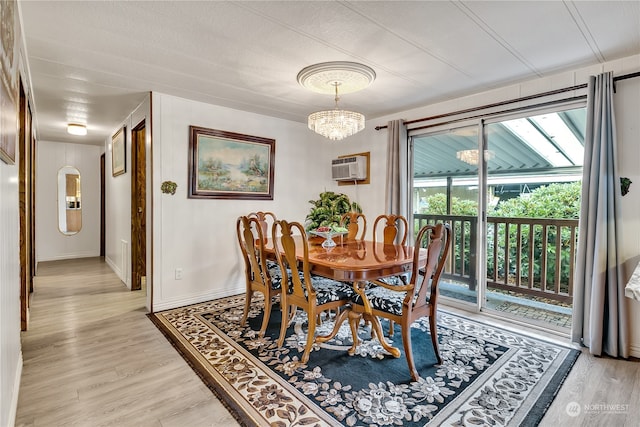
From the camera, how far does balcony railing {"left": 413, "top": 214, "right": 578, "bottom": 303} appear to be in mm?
3566

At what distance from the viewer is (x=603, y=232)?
2.51 m

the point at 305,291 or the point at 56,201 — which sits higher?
the point at 56,201

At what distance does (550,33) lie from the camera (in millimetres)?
2193

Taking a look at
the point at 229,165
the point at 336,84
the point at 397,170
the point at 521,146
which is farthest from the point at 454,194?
the point at 229,165

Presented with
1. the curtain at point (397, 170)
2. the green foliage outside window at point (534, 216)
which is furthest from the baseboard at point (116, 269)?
the green foliage outside window at point (534, 216)

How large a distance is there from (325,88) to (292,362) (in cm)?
230

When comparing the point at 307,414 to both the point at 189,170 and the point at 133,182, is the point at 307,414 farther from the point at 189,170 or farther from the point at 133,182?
the point at 133,182

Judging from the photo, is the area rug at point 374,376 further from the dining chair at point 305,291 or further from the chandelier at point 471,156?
the chandelier at point 471,156

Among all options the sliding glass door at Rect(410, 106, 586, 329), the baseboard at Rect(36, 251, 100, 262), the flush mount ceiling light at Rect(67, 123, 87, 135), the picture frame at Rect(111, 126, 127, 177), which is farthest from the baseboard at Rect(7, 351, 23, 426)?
the baseboard at Rect(36, 251, 100, 262)

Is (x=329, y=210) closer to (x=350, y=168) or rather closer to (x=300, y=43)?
(x=350, y=168)

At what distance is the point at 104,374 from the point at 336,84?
9.27 feet

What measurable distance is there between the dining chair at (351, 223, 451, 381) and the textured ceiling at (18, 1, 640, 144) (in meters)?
1.32

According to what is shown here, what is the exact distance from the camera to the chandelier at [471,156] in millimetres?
3443

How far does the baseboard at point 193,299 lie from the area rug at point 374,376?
1.51ft
